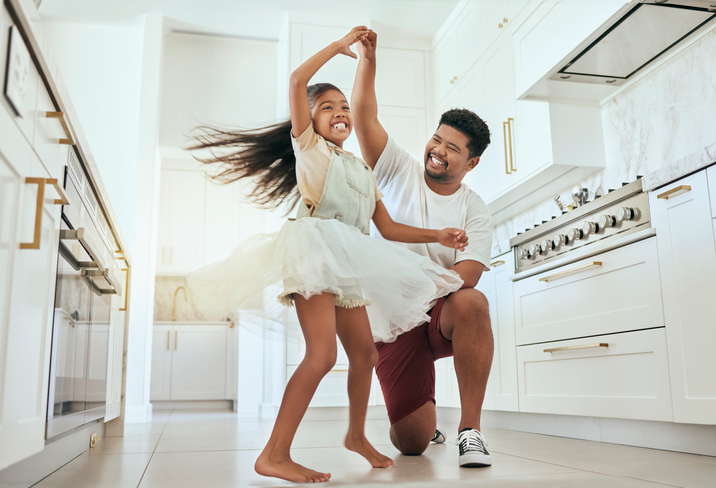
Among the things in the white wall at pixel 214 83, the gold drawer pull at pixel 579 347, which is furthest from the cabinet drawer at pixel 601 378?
the white wall at pixel 214 83

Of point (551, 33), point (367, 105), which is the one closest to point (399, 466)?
point (367, 105)

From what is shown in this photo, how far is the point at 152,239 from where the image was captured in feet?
14.5

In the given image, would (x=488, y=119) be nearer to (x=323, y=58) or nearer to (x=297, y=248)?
(x=323, y=58)

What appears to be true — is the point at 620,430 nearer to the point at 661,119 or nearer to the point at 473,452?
the point at 473,452

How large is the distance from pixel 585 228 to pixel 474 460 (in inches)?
47.8

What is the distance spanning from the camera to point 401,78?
4637 mm

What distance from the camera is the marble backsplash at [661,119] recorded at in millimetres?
2451

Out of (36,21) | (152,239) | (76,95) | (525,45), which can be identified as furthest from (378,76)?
(36,21)

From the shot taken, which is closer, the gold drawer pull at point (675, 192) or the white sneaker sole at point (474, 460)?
the white sneaker sole at point (474, 460)

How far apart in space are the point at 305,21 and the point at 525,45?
6.57 ft

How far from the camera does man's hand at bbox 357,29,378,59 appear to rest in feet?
5.79

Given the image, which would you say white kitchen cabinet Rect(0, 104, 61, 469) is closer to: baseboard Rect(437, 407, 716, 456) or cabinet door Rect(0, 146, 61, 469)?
cabinet door Rect(0, 146, 61, 469)

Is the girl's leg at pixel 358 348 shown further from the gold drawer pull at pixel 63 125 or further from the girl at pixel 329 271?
the gold drawer pull at pixel 63 125

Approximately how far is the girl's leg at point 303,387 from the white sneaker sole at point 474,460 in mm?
388
